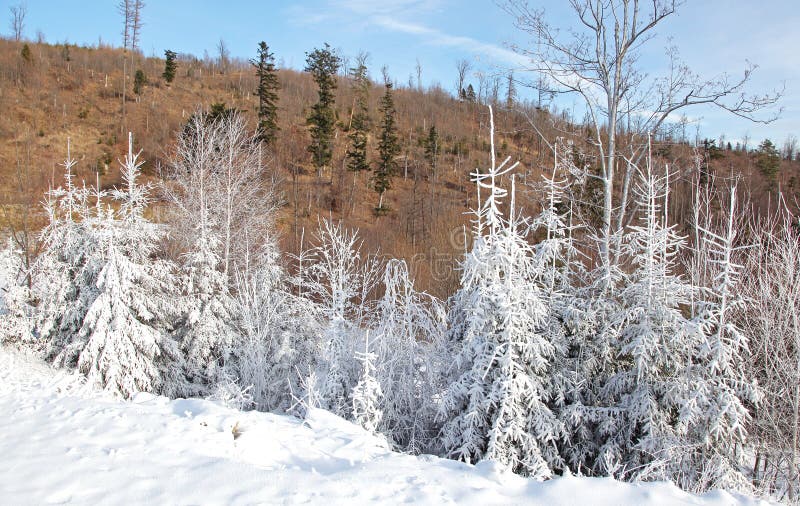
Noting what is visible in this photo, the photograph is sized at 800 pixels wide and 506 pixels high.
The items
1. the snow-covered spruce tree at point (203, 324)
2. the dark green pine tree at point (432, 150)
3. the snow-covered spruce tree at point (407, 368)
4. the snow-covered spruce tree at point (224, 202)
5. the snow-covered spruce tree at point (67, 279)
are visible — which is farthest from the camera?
the dark green pine tree at point (432, 150)

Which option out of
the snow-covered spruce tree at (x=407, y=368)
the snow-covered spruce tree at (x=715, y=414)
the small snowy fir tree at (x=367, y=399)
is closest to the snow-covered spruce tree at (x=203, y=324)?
the snow-covered spruce tree at (x=407, y=368)

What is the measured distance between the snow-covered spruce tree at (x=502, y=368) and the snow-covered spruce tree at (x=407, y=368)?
1.37m

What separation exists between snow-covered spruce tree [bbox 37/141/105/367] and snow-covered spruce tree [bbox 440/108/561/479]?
10424 millimetres

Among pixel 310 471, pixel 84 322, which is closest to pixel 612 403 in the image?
pixel 310 471

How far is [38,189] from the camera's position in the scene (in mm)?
23828

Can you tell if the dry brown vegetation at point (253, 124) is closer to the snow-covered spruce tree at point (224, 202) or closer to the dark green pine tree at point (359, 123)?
the dark green pine tree at point (359, 123)

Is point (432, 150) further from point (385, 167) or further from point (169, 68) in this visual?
point (169, 68)

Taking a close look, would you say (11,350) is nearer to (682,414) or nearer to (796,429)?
(682,414)

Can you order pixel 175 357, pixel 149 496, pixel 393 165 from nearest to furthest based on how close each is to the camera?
pixel 149 496
pixel 175 357
pixel 393 165

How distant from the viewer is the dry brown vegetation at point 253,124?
3500cm

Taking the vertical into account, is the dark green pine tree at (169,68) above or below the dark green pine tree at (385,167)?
above

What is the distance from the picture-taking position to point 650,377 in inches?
275

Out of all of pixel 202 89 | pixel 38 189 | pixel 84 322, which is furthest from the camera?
pixel 202 89

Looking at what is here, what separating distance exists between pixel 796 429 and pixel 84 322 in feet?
50.2
